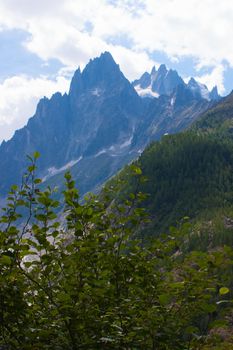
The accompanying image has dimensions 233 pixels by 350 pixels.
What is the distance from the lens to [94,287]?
6.76m

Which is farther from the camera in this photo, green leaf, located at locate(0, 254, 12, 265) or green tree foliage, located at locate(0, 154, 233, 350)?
green tree foliage, located at locate(0, 154, 233, 350)

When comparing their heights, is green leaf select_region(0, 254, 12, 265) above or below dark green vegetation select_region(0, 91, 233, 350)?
above

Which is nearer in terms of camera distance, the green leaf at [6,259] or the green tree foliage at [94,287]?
the green leaf at [6,259]

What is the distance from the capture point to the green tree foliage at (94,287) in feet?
20.2

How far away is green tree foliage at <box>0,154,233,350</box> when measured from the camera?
6.15 meters

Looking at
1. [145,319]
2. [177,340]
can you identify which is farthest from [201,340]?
[145,319]

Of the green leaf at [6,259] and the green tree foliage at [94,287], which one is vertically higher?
the green leaf at [6,259]

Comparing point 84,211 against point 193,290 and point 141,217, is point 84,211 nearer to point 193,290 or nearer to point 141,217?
point 141,217

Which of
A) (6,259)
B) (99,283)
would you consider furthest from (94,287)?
(6,259)

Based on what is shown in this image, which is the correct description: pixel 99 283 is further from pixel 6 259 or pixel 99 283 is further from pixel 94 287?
pixel 6 259

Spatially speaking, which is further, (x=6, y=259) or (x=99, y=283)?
(x=99, y=283)

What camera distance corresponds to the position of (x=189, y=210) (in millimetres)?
173875

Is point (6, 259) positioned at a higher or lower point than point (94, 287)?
higher

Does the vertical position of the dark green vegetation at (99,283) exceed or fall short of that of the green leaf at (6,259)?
it falls short
